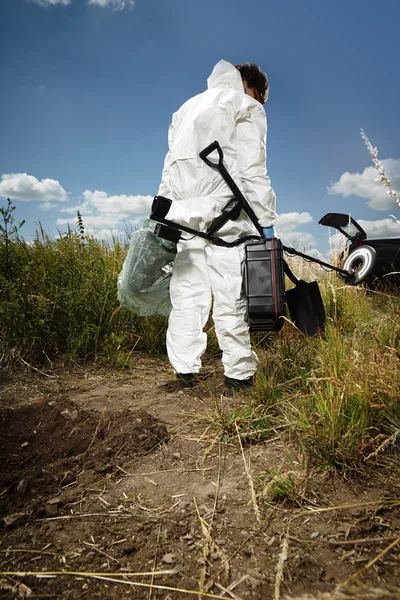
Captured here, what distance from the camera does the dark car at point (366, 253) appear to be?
5723mm

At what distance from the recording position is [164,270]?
3.67 meters

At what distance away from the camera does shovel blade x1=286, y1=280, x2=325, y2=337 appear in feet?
11.2

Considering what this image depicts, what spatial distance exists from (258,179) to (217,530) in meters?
2.34

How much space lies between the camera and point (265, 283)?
295 centimetres

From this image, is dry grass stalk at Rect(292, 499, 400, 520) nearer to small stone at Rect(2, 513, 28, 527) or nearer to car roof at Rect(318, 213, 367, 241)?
small stone at Rect(2, 513, 28, 527)

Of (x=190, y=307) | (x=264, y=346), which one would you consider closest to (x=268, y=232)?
(x=190, y=307)

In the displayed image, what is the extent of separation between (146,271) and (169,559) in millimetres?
2313

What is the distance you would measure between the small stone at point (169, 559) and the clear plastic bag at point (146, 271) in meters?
2.25

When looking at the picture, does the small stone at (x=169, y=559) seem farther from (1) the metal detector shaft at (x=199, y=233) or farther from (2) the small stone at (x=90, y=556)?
(1) the metal detector shaft at (x=199, y=233)

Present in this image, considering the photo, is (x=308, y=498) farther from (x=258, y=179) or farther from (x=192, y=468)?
(x=258, y=179)

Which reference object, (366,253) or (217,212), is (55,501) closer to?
(217,212)

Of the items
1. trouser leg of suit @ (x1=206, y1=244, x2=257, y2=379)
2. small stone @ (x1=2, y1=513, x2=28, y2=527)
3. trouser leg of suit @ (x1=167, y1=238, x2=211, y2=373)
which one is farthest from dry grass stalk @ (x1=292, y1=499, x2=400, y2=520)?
trouser leg of suit @ (x1=167, y1=238, x2=211, y2=373)

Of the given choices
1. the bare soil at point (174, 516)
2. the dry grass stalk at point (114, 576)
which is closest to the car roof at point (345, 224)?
the bare soil at point (174, 516)

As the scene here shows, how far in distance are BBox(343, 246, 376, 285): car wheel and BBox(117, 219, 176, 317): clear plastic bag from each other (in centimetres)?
286
